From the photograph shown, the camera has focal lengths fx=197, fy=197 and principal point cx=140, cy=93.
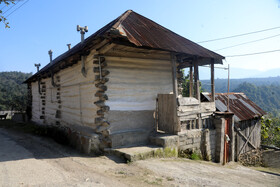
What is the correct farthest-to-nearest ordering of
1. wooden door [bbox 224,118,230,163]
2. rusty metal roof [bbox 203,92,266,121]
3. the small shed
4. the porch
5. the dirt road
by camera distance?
rusty metal roof [bbox 203,92,266,121], the small shed, wooden door [bbox 224,118,230,163], the porch, the dirt road

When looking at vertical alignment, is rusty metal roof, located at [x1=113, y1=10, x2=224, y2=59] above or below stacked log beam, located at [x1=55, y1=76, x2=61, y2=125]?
above

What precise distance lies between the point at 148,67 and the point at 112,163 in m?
3.66

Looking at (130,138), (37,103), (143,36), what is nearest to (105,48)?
(143,36)

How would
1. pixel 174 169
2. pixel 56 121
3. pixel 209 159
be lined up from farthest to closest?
pixel 56 121 < pixel 209 159 < pixel 174 169

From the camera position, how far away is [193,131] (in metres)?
7.29

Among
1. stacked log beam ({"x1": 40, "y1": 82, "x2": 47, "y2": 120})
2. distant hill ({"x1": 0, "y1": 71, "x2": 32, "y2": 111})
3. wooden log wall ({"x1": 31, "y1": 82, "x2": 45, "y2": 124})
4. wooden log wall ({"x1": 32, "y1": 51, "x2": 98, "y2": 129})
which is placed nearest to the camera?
wooden log wall ({"x1": 32, "y1": 51, "x2": 98, "y2": 129})

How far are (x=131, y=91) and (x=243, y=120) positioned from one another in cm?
740

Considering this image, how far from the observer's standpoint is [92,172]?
4543 mm

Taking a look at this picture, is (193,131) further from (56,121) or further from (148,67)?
(56,121)

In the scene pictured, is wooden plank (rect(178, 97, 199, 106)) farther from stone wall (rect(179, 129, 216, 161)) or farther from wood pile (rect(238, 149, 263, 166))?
wood pile (rect(238, 149, 263, 166))

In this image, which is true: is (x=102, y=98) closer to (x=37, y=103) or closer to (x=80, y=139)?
(x=80, y=139)

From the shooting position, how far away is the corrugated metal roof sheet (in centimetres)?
555

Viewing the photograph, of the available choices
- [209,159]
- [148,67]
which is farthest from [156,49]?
[209,159]

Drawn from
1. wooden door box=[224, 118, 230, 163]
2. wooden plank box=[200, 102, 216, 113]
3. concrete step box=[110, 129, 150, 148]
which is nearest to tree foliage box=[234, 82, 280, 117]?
wooden door box=[224, 118, 230, 163]
